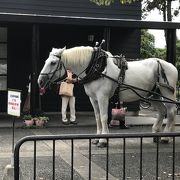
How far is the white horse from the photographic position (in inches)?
405

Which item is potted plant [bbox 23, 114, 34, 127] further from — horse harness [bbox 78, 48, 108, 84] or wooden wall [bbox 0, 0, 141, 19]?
wooden wall [bbox 0, 0, 141, 19]

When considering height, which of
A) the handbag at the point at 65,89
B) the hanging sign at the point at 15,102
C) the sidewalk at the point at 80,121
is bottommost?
the sidewalk at the point at 80,121

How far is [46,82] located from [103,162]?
2.58 meters

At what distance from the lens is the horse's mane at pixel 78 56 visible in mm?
10233

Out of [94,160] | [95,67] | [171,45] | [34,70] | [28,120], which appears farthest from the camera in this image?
[171,45]

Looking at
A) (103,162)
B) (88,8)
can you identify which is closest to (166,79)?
(103,162)

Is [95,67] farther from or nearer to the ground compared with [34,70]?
farther from the ground

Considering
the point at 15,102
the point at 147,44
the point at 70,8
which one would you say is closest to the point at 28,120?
the point at 70,8

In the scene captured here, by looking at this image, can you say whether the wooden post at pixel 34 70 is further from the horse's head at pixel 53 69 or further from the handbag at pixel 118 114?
the horse's head at pixel 53 69

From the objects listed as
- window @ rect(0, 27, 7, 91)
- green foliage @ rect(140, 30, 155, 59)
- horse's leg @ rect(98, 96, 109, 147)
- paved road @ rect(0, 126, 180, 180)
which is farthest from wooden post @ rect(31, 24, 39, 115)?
green foliage @ rect(140, 30, 155, 59)

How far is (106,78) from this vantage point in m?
10.4

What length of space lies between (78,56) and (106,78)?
785 millimetres

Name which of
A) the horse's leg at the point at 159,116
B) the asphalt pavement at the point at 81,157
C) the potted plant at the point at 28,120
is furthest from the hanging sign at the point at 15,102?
the potted plant at the point at 28,120

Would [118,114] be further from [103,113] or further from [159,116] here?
[103,113]
